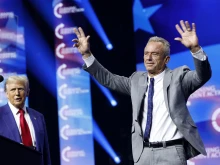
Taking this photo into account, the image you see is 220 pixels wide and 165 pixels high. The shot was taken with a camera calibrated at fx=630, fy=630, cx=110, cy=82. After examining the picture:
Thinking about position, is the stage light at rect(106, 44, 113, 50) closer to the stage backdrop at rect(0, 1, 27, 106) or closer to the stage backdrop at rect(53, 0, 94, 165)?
the stage backdrop at rect(53, 0, 94, 165)

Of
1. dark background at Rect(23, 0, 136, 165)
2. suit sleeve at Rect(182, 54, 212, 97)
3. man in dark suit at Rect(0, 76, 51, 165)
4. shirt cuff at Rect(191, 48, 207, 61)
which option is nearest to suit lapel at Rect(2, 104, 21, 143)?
man in dark suit at Rect(0, 76, 51, 165)

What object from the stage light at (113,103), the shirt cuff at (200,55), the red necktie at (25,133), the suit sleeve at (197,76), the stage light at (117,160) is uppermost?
the shirt cuff at (200,55)

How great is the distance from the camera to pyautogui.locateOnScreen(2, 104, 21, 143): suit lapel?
512cm

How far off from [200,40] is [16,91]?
2819 mm

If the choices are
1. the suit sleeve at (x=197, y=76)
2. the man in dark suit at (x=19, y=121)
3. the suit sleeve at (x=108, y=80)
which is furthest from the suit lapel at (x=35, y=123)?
the suit sleeve at (x=197, y=76)

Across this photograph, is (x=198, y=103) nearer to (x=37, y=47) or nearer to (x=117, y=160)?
(x=117, y=160)

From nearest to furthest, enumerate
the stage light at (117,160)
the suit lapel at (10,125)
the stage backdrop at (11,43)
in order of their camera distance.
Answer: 1. the suit lapel at (10,125)
2. the stage light at (117,160)
3. the stage backdrop at (11,43)

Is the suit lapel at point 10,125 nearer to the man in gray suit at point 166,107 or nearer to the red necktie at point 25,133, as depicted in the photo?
the red necktie at point 25,133

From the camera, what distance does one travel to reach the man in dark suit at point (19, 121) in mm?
5145

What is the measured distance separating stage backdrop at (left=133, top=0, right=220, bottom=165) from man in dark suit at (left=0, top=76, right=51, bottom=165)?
2498 mm

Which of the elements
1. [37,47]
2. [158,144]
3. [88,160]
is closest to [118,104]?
[88,160]

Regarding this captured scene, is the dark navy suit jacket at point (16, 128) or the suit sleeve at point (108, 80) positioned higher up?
the suit sleeve at point (108, 80)

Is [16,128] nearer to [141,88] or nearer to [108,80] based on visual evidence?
[108,80]

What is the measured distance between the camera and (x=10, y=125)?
5.16m
